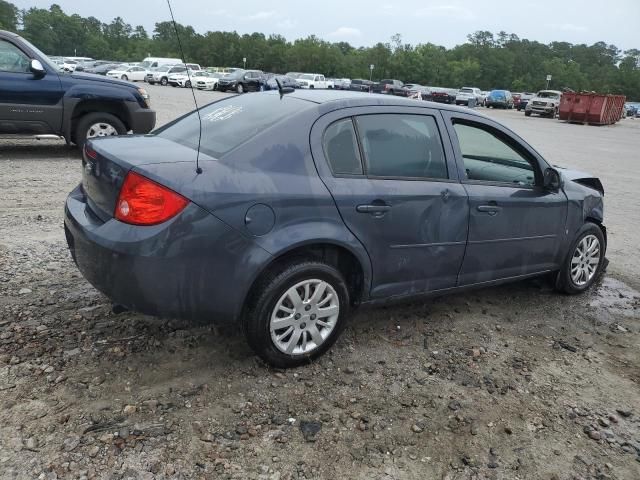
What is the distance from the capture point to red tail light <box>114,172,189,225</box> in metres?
2.84

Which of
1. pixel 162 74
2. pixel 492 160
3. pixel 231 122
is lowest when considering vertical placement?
pixel 162 74

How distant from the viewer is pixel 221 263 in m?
2.94

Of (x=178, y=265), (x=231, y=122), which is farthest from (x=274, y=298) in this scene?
(x=231, y=122)

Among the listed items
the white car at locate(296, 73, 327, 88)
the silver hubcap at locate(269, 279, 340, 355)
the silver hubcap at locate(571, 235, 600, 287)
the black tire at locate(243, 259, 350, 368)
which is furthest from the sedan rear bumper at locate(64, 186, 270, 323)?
the white car at locate(296, 73, 327, 88)

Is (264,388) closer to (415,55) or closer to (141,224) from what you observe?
(141,224)

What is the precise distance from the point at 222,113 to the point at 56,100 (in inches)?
231

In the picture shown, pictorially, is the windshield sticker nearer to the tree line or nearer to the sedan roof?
the sedan roof

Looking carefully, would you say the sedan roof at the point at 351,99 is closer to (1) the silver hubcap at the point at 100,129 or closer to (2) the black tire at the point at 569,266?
(2) the black tire at the point at 569,266

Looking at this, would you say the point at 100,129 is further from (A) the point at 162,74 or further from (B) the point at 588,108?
(A) the point at 162,74

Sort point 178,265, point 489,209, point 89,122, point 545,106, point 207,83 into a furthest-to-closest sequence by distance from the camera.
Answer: point 207,83, point 545,106, point 89,122, point 489,209, point 178,265

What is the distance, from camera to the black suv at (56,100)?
27.1 feet

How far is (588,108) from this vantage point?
3241 centimetres

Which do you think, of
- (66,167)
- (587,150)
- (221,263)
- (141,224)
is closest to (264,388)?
(221,263)

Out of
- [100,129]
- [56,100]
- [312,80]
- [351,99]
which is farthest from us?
[312,80]
